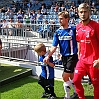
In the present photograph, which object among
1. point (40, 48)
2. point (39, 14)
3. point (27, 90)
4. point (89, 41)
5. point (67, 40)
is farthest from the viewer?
point (39, 14)

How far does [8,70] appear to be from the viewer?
8.28m

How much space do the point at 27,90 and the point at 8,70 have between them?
1753 millimetres

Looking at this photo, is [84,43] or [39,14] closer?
[84,43]

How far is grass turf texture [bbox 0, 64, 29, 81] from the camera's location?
774 cm

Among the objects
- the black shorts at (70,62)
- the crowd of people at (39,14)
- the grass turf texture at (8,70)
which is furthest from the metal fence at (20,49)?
the black shorts at (70,62)

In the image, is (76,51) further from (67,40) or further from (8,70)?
(8,70)

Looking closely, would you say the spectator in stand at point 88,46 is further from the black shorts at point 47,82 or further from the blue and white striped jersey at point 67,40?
the black shorts at point 47,82

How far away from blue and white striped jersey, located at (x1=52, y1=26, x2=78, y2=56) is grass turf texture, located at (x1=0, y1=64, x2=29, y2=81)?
2683 mm

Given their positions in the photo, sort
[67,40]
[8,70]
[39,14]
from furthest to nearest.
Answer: [39,14], [8,70], [67,40]

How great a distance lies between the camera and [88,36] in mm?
4746

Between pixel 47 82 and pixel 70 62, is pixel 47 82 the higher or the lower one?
the lower one

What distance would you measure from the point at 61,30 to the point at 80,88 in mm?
1293

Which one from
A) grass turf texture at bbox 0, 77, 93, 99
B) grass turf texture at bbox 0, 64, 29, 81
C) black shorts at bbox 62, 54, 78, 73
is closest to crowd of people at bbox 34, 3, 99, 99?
black shorts at bbox 62, 54, 78, 73

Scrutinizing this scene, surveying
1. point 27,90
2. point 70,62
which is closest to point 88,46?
point 70,62
